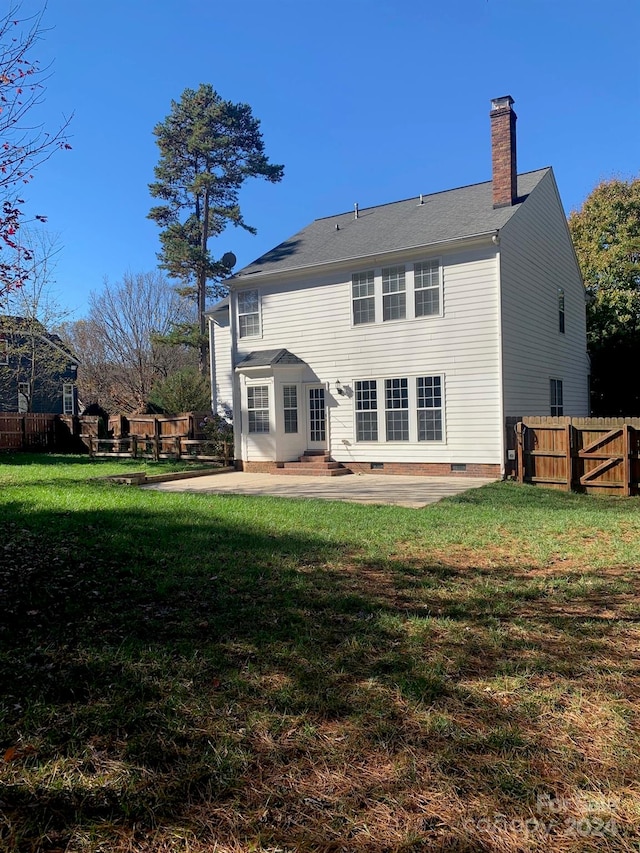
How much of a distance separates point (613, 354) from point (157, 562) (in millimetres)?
22528

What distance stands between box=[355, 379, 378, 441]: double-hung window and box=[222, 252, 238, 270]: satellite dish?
1390 centimetres

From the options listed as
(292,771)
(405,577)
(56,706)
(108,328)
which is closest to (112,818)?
(292,771)

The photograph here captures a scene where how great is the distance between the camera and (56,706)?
2.81 meters

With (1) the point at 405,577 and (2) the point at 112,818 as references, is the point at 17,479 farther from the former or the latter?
(2) the point at 112,818

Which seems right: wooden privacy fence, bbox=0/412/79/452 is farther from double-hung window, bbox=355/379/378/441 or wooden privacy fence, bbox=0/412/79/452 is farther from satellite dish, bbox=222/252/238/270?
double-hung window, bbox=355/379/378/441

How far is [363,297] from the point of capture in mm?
15750

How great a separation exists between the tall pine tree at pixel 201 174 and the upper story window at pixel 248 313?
9497mm

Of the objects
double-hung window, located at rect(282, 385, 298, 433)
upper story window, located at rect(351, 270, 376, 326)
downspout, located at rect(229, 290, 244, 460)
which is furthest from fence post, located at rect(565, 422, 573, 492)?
downspout, located at rect(229, 290, 244, 460)

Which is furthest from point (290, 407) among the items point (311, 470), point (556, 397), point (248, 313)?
point (556, 397)

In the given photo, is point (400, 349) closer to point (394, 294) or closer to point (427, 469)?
point (394, 294)

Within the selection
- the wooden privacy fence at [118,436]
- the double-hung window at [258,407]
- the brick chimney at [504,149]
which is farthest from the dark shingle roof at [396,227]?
the wooden privacy fence at [118,436]

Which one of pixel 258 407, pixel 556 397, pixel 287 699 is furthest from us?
pixel 556 397

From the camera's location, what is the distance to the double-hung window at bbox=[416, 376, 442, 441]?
14.7 metres

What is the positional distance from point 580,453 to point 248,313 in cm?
1060
